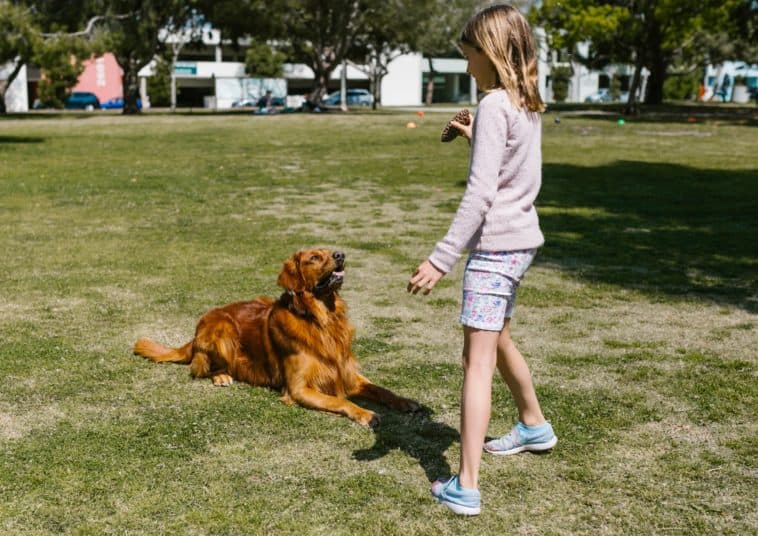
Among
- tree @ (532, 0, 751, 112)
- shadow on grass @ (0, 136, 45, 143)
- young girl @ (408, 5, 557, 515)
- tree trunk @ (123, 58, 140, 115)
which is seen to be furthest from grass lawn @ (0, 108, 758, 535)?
tree trunk @ (123, 58, 140, 115)

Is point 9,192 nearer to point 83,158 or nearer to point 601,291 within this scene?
point 83,158

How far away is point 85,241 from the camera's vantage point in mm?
10508

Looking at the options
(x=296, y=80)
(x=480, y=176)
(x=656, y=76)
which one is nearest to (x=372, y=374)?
(x=480, y=176)

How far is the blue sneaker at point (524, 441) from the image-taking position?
14.5 ft

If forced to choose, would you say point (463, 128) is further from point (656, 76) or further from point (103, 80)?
point (103, 80)

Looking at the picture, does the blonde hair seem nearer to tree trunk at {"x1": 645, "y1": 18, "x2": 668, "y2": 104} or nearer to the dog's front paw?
the dog's front paw

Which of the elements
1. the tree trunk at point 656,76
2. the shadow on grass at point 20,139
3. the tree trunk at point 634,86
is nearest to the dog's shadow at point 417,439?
the shadow on grass at point 20,139

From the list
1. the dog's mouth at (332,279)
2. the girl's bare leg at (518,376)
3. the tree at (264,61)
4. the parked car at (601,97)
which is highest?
the tree at (264,61)

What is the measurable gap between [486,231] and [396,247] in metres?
6.66

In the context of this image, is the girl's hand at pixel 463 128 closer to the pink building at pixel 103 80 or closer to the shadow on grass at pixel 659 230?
the shadow on grass at pixel 659 230

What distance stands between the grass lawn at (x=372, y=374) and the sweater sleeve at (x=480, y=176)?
122 cm

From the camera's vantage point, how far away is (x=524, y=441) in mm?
4453

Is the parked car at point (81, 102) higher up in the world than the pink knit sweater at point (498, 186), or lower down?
higher up

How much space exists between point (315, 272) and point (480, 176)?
5.41 feet
